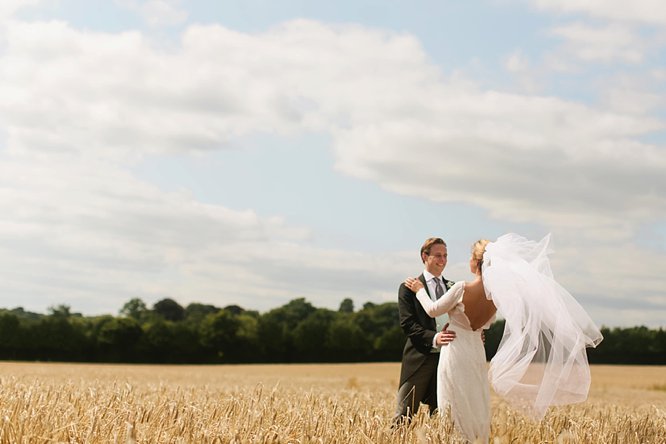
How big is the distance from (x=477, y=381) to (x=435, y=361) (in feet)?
3.50

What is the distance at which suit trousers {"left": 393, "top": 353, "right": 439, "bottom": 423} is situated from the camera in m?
9.33

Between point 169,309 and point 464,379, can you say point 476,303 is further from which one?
point 169,309

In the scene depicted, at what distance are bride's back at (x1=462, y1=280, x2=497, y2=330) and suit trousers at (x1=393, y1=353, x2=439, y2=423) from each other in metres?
1.15

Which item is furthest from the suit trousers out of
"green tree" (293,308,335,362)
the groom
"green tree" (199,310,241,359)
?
"green tree" (199,310,241,359)

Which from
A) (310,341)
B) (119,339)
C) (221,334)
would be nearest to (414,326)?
(310,341)

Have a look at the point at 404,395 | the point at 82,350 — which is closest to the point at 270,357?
the point at 82,350

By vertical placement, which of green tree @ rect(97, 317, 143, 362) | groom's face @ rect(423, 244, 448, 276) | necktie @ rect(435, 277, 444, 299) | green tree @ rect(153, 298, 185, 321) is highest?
green tree @ rect(153, 298, 185, 321)

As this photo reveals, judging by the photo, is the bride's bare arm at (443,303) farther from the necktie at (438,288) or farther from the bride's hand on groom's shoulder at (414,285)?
the necktie at (438,288)

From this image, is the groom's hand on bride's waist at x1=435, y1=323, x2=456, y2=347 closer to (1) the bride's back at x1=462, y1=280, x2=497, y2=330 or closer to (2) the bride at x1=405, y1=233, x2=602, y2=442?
(2) the bride at x1=405, y1=233, x2=602, y2=442

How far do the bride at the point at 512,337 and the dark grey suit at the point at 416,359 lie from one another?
1.65 ft

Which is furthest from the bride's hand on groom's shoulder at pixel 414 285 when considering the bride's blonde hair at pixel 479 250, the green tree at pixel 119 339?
the green tree at pixel 119 339

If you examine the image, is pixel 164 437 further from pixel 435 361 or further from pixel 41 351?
pixel 41 351

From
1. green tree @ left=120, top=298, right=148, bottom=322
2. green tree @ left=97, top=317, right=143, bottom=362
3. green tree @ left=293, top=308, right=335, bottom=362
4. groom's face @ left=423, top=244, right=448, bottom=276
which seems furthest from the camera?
green tree @ left=120, top=298, right=148, bottom=322

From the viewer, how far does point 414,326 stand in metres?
9.19
